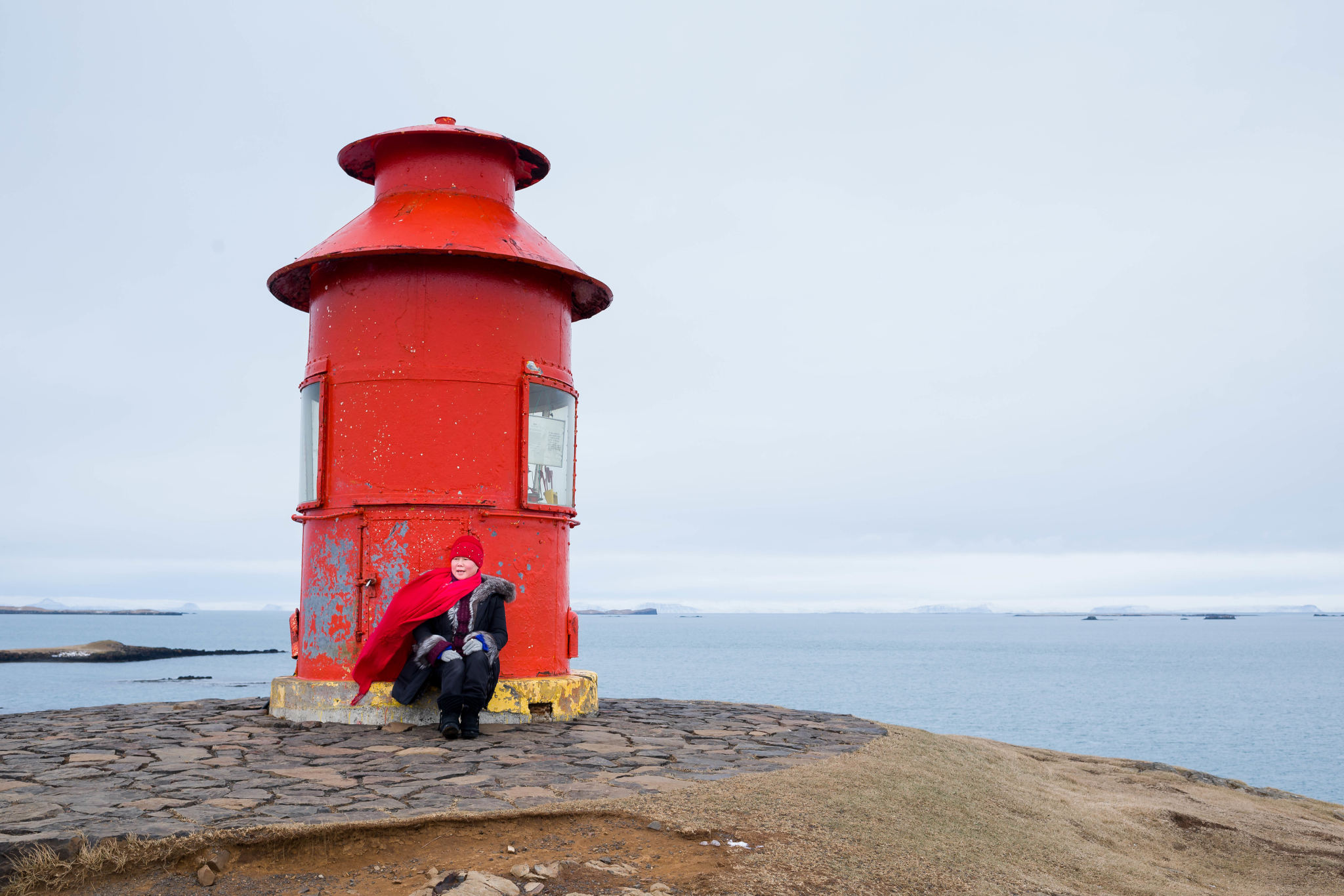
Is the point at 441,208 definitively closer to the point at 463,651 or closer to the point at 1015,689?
the point at 463,651

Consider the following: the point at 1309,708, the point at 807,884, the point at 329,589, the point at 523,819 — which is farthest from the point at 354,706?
the point at 1309,708

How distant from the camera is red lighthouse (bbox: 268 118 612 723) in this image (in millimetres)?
7723

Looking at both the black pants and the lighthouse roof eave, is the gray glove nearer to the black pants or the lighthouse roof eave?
the black pants

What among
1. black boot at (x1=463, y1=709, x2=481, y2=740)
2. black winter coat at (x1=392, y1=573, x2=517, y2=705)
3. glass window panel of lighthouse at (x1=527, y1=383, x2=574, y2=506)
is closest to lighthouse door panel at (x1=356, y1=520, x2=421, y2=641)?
black winter coat at (x1=392, y1=573, x2=517, y2=705)

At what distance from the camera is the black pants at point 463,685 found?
270 inches

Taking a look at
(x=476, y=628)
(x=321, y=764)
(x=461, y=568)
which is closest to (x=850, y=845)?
(x=321, y=764)

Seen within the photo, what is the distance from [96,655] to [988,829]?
73240mm

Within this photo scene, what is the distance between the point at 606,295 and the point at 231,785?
5.43 meters

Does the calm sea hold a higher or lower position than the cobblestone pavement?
lower

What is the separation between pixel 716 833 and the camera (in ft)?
14.6

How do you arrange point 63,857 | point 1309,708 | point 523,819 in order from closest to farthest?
point 63,857
point 523,819
point 1309,708

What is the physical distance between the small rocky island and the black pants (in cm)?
6859

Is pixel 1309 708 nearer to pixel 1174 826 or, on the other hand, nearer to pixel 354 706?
pixel 1174 826

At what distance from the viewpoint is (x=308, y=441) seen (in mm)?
8602
